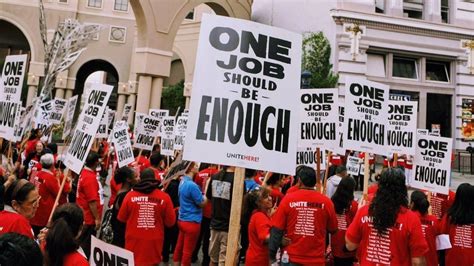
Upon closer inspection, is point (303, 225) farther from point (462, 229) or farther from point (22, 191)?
point (22, 191)

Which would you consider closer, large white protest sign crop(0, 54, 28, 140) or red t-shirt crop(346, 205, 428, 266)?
red t-shirt crop(346, 205, 428, 266)

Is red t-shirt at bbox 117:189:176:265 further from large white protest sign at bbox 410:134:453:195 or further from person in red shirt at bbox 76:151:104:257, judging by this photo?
large white protest sign at bbox 410:134:453:195

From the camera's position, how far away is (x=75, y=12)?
1464 inches

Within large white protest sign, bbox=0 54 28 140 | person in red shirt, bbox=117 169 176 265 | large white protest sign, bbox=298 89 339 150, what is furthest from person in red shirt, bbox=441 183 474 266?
large white protest sign, bbox=0 54 28 140

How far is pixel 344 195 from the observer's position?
5.45 m

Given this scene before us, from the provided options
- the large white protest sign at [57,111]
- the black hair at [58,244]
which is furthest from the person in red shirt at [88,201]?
the large white protest sign at [57,111]

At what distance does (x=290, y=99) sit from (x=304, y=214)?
1.33 metres

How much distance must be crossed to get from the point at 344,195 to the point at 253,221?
1300 millimetres

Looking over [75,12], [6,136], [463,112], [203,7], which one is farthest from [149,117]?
[75,12]

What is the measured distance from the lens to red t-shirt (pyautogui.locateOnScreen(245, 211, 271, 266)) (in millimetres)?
4930

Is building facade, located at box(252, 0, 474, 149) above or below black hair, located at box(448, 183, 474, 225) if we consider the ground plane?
above

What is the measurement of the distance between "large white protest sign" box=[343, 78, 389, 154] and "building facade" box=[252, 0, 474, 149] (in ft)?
55.0

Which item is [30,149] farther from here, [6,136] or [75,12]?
[75,12]

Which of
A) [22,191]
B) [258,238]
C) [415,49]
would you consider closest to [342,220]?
[258,238]
